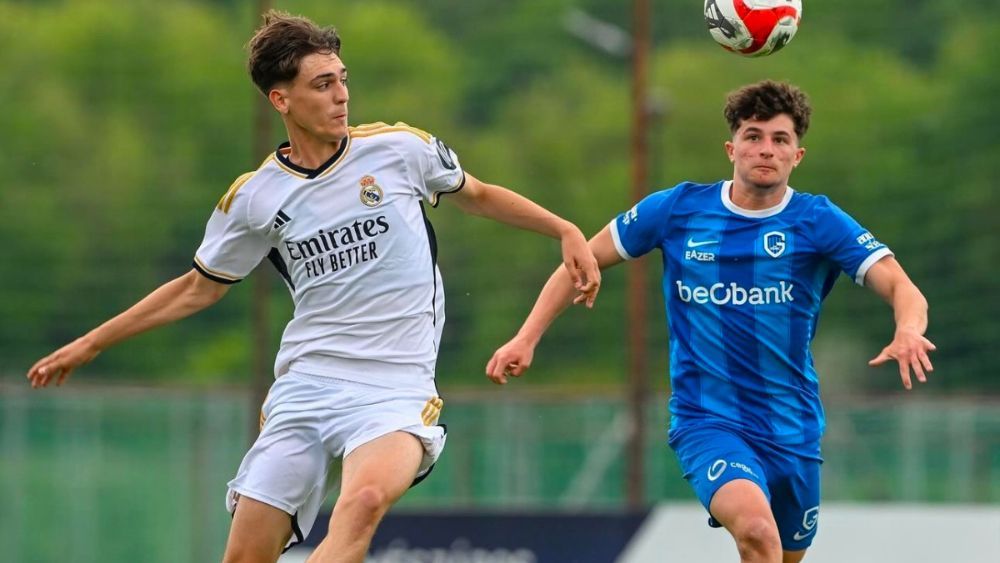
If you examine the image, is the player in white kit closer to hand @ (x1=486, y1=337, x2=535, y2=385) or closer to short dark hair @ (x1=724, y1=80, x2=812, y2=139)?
hand @ (x1=486, y1=337, x2=535, y2=385)

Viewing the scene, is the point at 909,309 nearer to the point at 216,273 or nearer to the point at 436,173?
the point at 436,173

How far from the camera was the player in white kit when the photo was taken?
6164 mm

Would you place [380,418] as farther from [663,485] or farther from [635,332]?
[663,485]

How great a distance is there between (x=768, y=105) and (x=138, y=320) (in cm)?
242

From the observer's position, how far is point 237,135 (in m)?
16.6

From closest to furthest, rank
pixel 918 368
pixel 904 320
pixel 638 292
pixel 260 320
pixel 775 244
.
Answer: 1. pixel 918 368
2. pixel 904 320
3. pixel 775 244
4. pixel 638 292
5. pixel 260 320

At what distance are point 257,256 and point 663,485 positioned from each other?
8.54 m

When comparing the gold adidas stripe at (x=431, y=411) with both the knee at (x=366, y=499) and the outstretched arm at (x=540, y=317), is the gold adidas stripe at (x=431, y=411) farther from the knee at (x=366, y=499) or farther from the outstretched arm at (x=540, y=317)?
the knee at (x=366, y=499)

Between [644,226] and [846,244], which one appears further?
[644,226]

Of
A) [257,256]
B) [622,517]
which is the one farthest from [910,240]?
[257,256]

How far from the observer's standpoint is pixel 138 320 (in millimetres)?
6520

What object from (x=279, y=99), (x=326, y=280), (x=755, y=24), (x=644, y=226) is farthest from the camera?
(x=755, y=24)

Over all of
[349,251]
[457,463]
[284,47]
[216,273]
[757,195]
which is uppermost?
[284,47]

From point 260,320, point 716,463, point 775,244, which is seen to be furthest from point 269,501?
point 260,320
